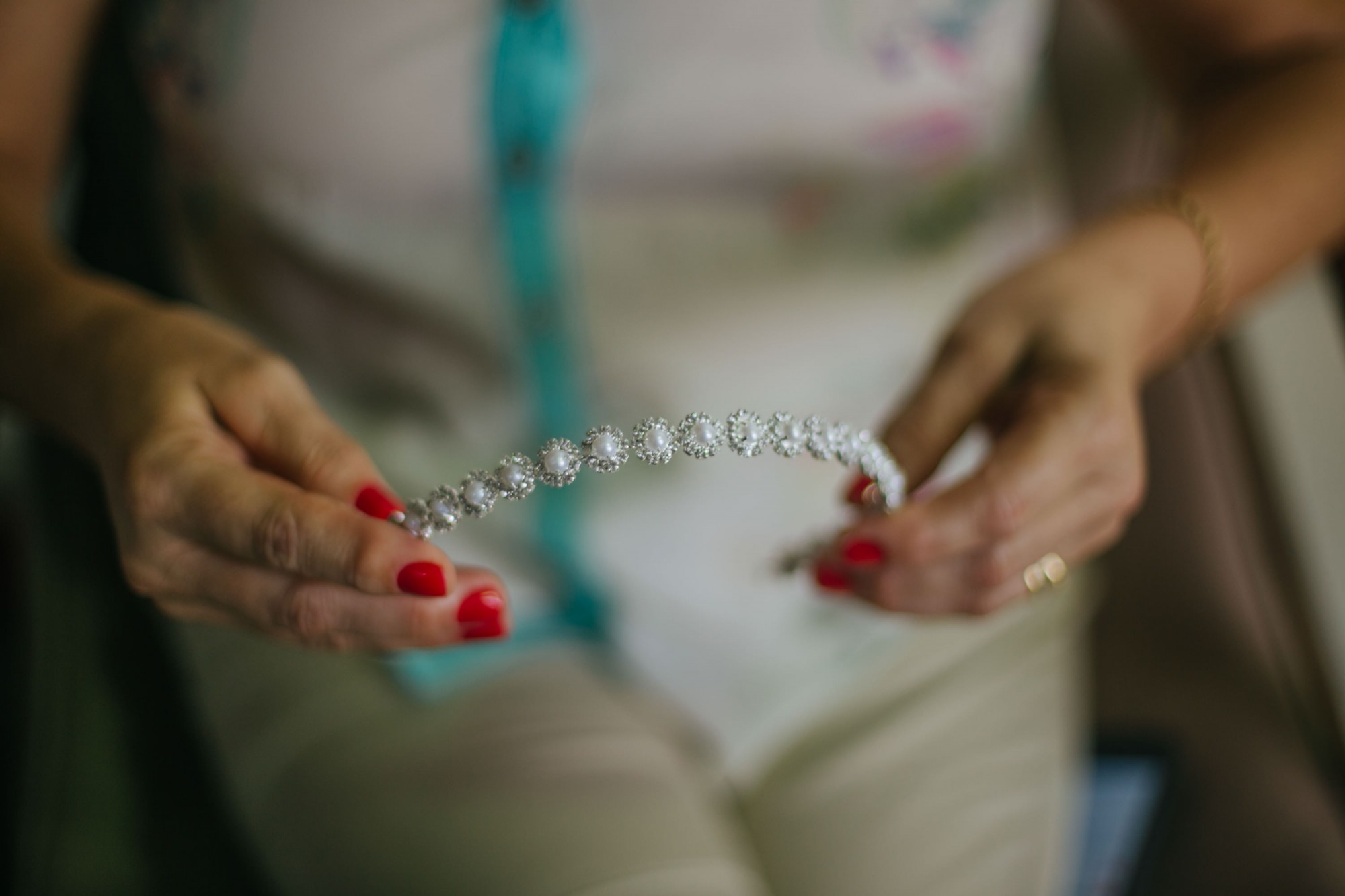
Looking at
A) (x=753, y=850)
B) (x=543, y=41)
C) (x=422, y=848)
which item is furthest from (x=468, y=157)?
(x=753, y=850)

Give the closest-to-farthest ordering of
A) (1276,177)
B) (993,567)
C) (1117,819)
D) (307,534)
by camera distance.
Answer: (307,534)
(993,567)
(1276,177)
(1117,819)

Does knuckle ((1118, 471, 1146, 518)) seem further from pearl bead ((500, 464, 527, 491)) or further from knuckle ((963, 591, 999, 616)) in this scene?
pearl bead ((500, 464, 527, 491))

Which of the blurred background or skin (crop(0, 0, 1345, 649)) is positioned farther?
the blurred background

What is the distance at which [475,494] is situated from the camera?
0.51 meters

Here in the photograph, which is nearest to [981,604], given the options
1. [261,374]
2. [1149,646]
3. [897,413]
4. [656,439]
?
[897,413]

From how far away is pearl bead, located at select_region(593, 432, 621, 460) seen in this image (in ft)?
1.67

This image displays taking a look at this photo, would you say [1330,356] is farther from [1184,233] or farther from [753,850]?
[753,850]

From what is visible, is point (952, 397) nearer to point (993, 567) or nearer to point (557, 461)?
point (993, 567)

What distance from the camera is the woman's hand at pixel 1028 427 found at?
0.54 m

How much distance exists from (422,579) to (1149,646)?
88 centimetres

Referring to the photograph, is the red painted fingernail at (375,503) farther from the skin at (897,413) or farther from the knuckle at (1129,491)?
the knuckle at (1129,491)

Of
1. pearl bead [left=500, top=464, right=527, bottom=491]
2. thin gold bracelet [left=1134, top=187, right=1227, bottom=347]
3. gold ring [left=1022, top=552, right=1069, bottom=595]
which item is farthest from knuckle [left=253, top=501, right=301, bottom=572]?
thin gold bracelet [left=1134, top=187, right=1227, bottom=347]

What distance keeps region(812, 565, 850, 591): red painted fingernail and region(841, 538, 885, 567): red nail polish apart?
0.12ft

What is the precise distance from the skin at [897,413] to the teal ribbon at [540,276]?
8.7 inches
